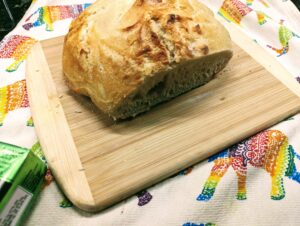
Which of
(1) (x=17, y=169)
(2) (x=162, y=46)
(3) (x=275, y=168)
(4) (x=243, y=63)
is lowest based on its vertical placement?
(3) (x=275, y=168)

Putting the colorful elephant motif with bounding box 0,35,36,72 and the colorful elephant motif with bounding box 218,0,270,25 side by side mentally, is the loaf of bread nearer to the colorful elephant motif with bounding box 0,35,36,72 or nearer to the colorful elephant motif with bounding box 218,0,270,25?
the colorful elephant motif with bounding box 0,35,36,72

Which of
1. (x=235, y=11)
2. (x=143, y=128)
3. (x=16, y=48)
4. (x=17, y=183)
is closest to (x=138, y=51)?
(x=143, y=128)

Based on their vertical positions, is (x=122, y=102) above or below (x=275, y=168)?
above

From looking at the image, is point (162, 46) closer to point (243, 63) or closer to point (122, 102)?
point (122, 102)

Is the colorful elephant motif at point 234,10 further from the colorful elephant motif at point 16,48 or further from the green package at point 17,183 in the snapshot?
the green package at point 17,183

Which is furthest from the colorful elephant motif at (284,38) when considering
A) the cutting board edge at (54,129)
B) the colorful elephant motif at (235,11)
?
the cutting board edge at (54,129)

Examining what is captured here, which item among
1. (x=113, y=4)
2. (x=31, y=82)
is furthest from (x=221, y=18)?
(x=31, y=82)

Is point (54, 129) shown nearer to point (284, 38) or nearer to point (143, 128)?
point (143, 128)
